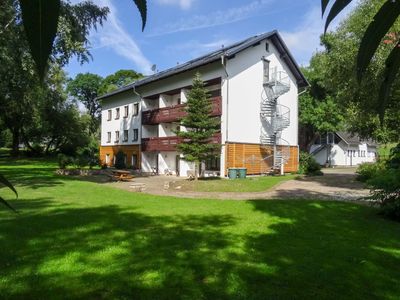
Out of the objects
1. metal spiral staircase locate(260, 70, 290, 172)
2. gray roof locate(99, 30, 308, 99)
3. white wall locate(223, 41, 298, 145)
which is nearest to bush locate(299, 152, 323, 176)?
metal spiral staircase locate(260, 70, 290, 172)

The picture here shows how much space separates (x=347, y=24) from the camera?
19.8 metres

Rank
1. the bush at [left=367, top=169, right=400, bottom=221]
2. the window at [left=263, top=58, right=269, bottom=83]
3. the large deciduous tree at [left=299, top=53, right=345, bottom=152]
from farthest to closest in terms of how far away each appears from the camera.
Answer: the large deciduous tree at [left=299, top=53, right=345, bottom=152], the window at [left=263, top=58, right=269, bottom=83], the bush at [left=367, top=169, right=400, bottom=221]

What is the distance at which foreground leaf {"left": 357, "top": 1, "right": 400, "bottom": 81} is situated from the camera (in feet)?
2.06

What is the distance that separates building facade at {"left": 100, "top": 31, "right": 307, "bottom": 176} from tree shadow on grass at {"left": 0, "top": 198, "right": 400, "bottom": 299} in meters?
16.8

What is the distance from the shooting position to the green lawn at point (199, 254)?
5.02 meters

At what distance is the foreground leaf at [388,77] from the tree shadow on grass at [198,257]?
4.43 meters

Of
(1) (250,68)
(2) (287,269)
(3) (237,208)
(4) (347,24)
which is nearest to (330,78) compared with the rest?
(4) (347,24)

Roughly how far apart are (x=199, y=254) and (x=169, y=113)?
24.8 meters

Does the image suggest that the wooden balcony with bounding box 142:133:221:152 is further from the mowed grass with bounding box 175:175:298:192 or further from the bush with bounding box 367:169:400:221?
the bush with bounding box 367:169:400:221

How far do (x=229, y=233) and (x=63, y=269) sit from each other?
3740mm

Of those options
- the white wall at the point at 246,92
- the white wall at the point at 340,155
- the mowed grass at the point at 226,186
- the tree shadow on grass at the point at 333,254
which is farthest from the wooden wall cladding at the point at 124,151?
the white wall at the point at 340,155

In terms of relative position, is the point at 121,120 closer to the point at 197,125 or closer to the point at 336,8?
the point at 197,125

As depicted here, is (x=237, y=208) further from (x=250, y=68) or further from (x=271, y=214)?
(x=250, y=68)

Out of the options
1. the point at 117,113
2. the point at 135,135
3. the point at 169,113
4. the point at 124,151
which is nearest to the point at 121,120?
the point at 117,113
